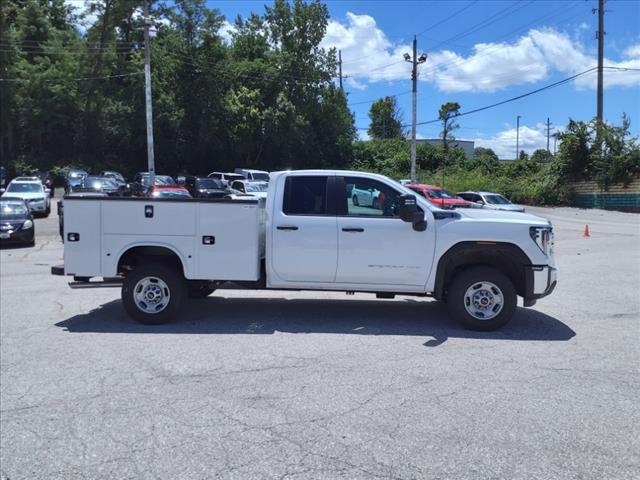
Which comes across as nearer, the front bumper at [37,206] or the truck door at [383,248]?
the truck door at [383,248]

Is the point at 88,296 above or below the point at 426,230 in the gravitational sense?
below

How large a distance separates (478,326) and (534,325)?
36.9 inches

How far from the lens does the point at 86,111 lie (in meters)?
50.5

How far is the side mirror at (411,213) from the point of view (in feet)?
22.2

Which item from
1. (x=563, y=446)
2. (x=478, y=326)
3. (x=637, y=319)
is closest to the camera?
(x=563, y=446)

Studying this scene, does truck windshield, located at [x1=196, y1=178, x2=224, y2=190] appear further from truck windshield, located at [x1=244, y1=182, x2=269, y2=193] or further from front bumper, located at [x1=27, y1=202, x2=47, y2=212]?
front bumper, located at [x1=27, y1=202, x2=47, y2=212]

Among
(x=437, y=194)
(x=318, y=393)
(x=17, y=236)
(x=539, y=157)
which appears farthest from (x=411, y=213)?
(x=539, y=157)

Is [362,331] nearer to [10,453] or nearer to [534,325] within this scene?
[534,325]

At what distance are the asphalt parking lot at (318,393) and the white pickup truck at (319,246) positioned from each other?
0.51 metres

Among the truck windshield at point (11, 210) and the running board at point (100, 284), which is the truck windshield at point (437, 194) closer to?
the truck windshield at point (11, 210)

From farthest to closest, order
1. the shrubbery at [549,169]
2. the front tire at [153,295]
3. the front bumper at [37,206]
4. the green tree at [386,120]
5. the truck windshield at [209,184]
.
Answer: the green tree at [386,120] < the shrubbery at [549,169] < the truck windshield at [209,184] < the front bumper at [37,206] < the front tire at [153,295]

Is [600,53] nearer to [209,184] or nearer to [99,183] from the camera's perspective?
[209,184]

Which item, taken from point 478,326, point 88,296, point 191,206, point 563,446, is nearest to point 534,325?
point 478,326

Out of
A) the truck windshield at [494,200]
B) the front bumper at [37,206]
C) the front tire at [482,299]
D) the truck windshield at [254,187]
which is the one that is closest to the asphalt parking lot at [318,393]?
the front tire at [482,299]
